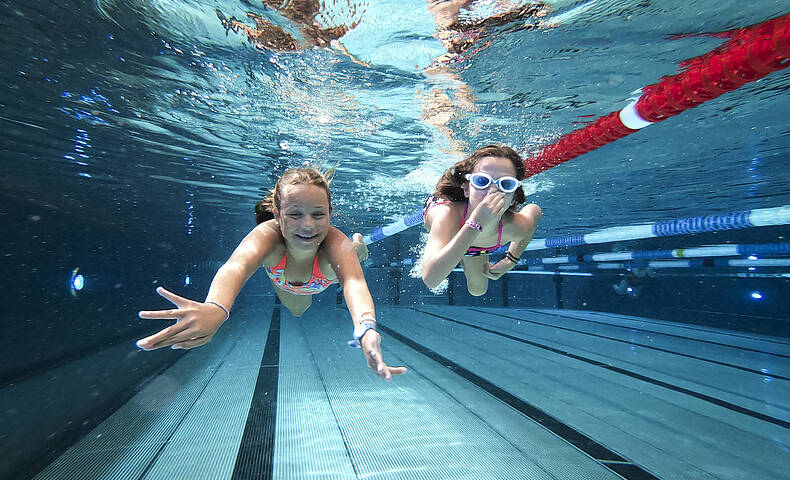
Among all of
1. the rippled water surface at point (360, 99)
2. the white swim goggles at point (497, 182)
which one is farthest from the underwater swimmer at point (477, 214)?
Result: the rippled water surface at point (360, 99)

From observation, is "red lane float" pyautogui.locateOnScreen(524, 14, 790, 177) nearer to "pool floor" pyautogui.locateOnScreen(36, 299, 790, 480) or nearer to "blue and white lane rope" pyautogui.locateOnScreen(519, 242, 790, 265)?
"pool floor" pyautogui.locateOnScreen(36, 299, 790, 480)

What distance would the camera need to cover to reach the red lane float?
3748mm

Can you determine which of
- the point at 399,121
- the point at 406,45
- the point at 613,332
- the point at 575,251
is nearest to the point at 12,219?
the point at 399,121

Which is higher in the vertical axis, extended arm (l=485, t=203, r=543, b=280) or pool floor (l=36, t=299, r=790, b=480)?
extended arm (l=485, t=203, r=543, b=280)

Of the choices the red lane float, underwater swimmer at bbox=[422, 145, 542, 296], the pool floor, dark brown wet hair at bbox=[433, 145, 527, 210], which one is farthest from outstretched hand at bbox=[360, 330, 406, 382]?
the red lane float

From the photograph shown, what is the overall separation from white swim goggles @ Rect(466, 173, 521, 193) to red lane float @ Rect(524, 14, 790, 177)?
9.31 ft

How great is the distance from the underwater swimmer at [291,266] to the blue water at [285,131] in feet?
8.61

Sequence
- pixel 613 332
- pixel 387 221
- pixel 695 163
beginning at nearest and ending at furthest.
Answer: pixel 695 163
pixel 613 332
pixel 387 221

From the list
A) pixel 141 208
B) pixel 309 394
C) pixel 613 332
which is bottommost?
pixel 309 394

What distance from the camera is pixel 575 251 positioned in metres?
20.1

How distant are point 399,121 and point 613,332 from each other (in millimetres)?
7562

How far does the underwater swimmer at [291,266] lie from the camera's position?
71.3 inches

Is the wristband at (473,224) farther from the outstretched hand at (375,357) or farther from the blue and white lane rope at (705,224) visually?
the blue and white lane rope at (705,224)

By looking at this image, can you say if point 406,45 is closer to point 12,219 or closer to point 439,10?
point 439,10
